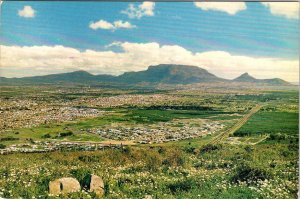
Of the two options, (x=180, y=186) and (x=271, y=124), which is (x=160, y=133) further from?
(x=271, y=124)

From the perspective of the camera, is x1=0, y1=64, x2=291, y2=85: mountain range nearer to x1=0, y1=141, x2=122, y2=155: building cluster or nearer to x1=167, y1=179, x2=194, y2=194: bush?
x1=0, y1=141, x2=122, y2=155: building cluster

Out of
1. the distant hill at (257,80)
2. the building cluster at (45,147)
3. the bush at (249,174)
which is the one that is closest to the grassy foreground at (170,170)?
the bush at (249,174)

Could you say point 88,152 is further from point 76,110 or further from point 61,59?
point 61,59

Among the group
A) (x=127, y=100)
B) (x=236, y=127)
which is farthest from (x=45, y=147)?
(x=236, y=127)

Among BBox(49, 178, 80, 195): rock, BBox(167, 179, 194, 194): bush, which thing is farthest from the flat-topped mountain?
BBox(49, 178, 80, 195): rock

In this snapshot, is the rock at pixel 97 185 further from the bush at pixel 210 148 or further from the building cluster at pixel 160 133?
the bush at pixel 210 148

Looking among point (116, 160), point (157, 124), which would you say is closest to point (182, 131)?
point (157, 124)
